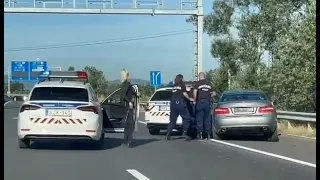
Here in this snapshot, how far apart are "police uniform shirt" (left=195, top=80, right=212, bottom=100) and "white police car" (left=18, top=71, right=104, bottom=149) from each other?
13.6 feet

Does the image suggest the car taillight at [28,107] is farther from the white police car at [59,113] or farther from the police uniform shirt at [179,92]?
the police uniform shirt at [179,92]

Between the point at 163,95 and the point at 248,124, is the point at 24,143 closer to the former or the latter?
the point at 248,124

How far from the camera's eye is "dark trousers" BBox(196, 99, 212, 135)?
17875mm

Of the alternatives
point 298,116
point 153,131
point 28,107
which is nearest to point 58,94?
point 28,107

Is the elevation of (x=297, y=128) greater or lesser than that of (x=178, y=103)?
lesser

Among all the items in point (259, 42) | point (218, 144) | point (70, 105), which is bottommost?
point (218, 144)

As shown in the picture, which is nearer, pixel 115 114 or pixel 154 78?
pixel 115 114

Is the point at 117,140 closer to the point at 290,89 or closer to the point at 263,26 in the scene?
the point at 290,89

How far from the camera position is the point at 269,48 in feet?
84.7

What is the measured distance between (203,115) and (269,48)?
873 centimetres

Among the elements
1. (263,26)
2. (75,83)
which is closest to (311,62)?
(263,26)

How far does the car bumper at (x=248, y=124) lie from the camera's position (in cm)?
1703

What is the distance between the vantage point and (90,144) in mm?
15906

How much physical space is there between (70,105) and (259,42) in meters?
14.3
